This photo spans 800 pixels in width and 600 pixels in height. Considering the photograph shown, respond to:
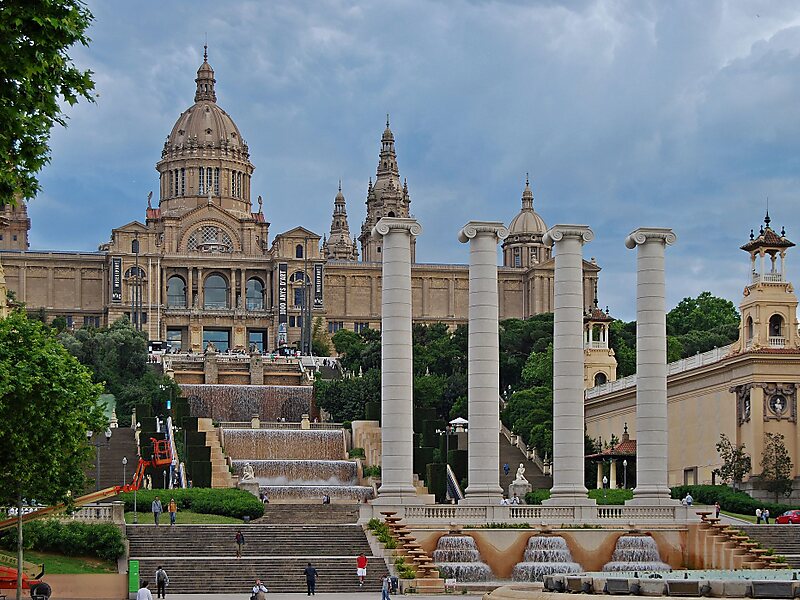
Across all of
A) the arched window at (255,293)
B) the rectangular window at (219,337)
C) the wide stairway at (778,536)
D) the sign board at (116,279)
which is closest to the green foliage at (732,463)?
the wide stairway at (778,536)

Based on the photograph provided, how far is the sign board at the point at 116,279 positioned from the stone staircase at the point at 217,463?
71.4 meters

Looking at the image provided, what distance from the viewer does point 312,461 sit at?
94.1 m

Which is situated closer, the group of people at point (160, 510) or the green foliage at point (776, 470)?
the group of people at point (160, 510)

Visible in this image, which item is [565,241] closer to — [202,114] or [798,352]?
[798,352]

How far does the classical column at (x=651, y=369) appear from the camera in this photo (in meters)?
63.4

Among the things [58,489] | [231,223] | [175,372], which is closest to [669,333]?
[175,372]

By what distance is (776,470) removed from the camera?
80.1 meters

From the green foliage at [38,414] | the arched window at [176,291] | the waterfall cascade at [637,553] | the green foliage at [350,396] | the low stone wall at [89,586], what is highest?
the arched window at [176,291]

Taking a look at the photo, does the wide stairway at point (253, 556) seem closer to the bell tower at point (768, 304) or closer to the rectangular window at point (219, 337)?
the bell tower at point (768, 304)

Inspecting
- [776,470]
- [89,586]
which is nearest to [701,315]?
[776,470]

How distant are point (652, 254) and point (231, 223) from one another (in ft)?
394

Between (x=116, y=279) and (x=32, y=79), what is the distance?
144731mm

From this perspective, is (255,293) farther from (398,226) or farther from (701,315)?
(398,226)

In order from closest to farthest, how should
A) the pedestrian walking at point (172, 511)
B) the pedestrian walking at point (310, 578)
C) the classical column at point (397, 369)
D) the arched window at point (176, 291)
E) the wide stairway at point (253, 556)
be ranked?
the pedestrian walking at point (310, 578) < the wide stairway at point (253, 556) < the classical column at point (397, 369) < the pedestrian walking at point (172, 511) < the arched window at point (176, 291)
